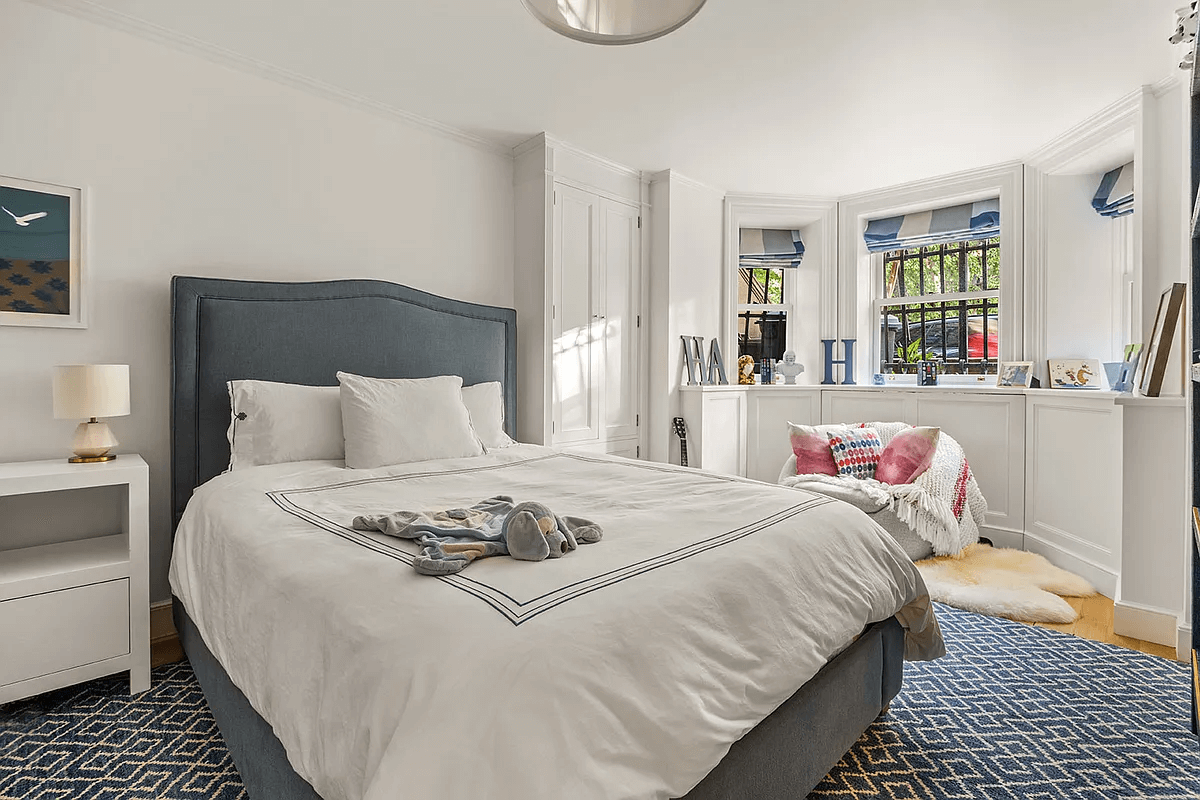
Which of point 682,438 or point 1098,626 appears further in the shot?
point 682,438

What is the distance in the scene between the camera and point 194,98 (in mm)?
2693

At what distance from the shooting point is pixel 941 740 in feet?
6.22

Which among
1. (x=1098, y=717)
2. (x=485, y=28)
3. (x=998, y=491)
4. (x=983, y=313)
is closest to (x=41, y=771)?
(x=485, y=28)

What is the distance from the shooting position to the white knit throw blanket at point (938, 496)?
3.52m

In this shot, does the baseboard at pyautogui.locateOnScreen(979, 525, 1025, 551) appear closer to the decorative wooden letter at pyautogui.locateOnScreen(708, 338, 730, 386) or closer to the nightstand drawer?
the decorative wooden letter at pyautogui.locateOnScreen(708, 338, 730, 386)

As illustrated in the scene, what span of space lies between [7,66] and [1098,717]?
14.3 ft

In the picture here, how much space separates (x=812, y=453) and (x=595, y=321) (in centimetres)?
163

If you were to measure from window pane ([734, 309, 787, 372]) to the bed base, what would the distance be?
3.44 m

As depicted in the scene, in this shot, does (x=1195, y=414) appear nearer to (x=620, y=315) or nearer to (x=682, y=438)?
(x=682, y=438)

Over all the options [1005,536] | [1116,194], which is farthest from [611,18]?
[1005,536]

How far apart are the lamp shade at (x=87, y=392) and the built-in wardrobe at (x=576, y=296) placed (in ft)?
6.70

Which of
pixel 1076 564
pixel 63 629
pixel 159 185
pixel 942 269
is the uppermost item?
pixel 942 269

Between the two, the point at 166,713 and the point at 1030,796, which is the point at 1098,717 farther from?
the point at 166,713

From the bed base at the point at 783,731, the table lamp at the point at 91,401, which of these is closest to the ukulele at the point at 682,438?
the bed base at the point at 783,731
